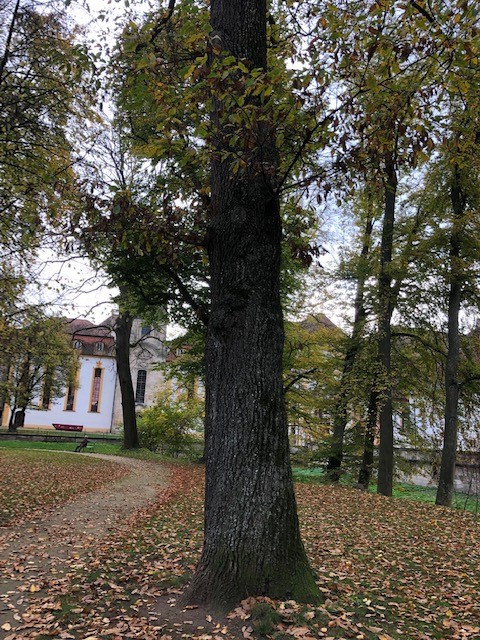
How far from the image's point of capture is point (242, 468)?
4.04m

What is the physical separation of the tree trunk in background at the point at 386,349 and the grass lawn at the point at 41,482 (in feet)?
25.2

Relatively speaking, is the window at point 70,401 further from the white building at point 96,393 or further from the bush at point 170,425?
the bush at point 170,425

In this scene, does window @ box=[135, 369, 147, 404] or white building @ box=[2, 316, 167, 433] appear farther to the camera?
window @ box=[135, 369, 147, 404]

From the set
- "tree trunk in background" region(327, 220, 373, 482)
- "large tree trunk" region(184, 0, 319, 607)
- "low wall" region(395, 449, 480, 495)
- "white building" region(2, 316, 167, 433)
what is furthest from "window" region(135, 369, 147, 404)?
"large tree trunk" region(184, 0, 319, 607)

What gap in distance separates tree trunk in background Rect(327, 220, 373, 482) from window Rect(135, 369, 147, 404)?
3403 cm

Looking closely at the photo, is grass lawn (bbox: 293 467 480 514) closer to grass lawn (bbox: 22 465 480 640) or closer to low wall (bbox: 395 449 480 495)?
low wall (bbox: 395 449 480 495)

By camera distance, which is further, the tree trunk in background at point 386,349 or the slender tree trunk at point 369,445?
the slender tree trunk at point 369,445

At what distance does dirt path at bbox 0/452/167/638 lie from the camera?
189 inches

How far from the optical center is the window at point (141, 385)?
4838 centimetres

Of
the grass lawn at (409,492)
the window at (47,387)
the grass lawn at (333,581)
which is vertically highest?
the window at (47,387)

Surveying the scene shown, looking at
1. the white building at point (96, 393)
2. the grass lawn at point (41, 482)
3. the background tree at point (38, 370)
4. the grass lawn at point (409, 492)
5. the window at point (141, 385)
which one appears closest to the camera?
the grass lawn at point (41, 482)

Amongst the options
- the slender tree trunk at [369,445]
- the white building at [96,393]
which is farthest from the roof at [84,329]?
the slender tree trunk at [369,445]

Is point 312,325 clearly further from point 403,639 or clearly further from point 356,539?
point 403,639

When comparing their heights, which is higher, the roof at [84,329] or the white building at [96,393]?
the roof at [84,329]
